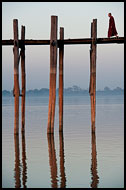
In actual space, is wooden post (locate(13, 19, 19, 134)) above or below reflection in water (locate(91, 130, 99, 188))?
above

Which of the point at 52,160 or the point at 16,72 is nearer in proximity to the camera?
the point at 52,160

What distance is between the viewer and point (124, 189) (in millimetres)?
9734

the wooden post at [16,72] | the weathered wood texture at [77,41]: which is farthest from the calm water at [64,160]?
the weathered wood texture at [77,41]

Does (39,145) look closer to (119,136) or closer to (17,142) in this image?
(17,142)

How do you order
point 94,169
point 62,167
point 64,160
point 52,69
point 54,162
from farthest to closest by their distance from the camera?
1. point 52,69
2. point 64,160
3. point 54,162
4. point 62,167
5. point 94,169

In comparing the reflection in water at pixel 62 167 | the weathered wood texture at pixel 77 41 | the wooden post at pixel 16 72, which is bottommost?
the reflection in water at pixel 62 167

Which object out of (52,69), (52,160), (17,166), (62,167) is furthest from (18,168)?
(52,69)

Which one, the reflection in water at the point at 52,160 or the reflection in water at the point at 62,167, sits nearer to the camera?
the reflection in water at the point at 62,167

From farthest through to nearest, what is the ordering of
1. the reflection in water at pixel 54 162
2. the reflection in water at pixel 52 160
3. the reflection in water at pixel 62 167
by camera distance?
the reflection in water at pixel 52 160, the reflection in water at pixel 54 162, the reflection in water at pixel 62 167

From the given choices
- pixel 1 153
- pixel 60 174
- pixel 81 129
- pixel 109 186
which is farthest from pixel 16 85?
pixel 109 186

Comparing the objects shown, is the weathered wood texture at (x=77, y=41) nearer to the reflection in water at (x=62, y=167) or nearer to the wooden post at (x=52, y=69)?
the wooden post at (x=52, y=69)

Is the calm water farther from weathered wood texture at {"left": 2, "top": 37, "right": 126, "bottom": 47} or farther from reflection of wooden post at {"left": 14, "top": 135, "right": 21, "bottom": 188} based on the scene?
weathered wood texture at {"left": 2, "top": 37, "right": 126, "bottom": 47}

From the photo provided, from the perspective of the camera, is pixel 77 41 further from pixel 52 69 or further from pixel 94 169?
pixel 94 169

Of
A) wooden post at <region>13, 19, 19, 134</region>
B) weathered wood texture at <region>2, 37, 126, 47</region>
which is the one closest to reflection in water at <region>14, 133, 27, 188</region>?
wooden post at <region>13, 19, 19, 134</region>
